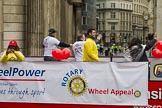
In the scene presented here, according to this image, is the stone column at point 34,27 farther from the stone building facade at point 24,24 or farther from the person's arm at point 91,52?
the person's arm at point 91,52

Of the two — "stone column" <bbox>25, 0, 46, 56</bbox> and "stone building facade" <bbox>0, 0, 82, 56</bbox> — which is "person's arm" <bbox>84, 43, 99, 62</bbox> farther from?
"stone column" <bbox>25, 0, 46, 56</bbox>

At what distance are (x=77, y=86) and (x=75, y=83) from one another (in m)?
0.09

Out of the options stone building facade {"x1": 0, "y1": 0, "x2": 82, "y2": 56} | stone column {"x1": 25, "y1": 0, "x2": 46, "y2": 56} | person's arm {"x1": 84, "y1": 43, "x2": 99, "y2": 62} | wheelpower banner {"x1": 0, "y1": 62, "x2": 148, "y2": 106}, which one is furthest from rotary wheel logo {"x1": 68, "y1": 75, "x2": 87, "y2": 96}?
stone column {"x1": 25, "y1": 0, "x2": 46, "y2": 56}

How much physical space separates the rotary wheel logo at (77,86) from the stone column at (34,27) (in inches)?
280

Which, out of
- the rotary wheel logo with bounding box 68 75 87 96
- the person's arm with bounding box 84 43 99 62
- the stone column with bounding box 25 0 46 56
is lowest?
the rotary wheel logo with bounding box 68 75 87 96

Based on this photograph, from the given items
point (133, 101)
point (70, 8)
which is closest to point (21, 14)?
point (133, 101)

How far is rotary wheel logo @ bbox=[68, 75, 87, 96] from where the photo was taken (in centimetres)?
1112

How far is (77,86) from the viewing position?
11156 mm

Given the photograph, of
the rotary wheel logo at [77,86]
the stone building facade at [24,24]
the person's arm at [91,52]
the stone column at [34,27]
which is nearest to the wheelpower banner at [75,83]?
the rotary wheel logo at [77,86]

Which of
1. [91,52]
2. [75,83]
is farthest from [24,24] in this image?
[75,83]

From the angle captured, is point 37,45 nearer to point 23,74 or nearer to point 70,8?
point 23,74

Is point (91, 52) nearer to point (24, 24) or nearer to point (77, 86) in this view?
point (77, 86)

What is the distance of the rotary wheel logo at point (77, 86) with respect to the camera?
11.1m

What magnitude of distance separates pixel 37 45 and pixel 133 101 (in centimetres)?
810
